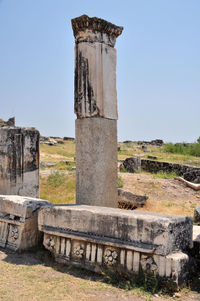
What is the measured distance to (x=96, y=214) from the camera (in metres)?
3.87

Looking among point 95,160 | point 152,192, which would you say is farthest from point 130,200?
point 95,160

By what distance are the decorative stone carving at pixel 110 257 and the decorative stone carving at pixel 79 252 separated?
0.40 meters

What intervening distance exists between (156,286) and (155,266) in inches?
8.2

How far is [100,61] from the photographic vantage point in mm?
5285

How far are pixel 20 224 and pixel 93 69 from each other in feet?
9.47

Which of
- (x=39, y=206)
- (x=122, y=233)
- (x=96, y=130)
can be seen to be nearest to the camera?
(x=122, y=233)

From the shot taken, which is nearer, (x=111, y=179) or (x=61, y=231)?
(x=61, y=231)

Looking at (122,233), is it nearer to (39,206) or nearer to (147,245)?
(147,245)

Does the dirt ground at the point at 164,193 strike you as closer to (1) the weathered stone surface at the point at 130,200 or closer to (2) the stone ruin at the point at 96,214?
(1) the weathered stone surface at the point at 130,200

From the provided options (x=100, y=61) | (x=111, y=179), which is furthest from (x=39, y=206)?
(x=100, y=61)

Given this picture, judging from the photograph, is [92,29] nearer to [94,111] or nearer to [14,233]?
[94,111]

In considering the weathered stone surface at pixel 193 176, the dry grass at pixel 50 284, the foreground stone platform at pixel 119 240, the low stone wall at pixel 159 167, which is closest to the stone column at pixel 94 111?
the foreground stone platform at pixel 119 240

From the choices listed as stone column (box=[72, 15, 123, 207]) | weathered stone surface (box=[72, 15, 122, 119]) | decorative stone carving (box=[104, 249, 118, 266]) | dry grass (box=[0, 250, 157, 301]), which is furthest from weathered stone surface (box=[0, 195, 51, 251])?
weathered stone surface (box=[72, 15, 122, 119])

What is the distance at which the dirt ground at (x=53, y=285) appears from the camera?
3181 millimetres
